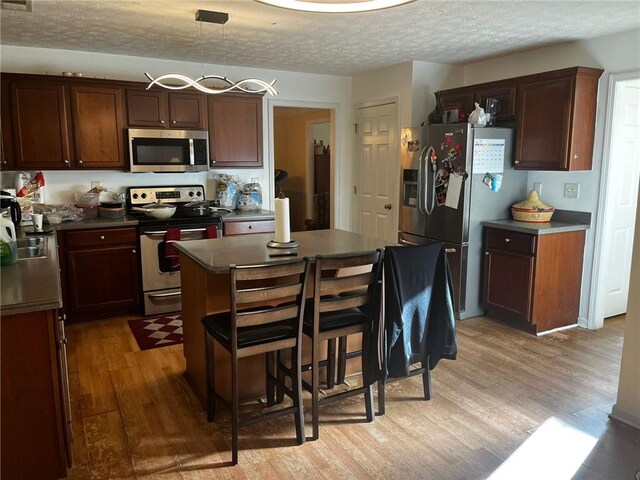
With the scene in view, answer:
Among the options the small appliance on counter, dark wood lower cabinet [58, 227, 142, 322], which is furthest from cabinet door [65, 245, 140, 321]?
the small appliance on counter

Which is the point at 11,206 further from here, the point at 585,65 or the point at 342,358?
the point at 585,65

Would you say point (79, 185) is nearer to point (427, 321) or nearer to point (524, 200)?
point (427, 321)

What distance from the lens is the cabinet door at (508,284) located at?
3.84 metres

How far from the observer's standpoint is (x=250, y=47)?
4.16 metres

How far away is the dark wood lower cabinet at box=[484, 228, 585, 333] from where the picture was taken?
12.5 feet

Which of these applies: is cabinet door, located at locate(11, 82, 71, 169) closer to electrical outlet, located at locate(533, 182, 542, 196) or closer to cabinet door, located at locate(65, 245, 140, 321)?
cabinet door, located at locate(65, 245, 140, 321)

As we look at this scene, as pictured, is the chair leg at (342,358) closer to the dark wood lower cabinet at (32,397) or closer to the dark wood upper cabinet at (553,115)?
the dark wood lower cabinet at (32,397)

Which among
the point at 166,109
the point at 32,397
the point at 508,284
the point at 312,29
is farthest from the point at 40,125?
the point at 508,284

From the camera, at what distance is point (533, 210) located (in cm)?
406

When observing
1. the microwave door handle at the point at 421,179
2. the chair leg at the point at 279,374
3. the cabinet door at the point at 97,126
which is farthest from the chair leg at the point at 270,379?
the cabinet door at the point at 97,126

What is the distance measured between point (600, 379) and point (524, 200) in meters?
1.77

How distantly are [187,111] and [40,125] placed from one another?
4.07ft

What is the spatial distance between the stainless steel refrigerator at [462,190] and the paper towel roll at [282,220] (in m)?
1.94

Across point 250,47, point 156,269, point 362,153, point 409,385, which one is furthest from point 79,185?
point 409,385
